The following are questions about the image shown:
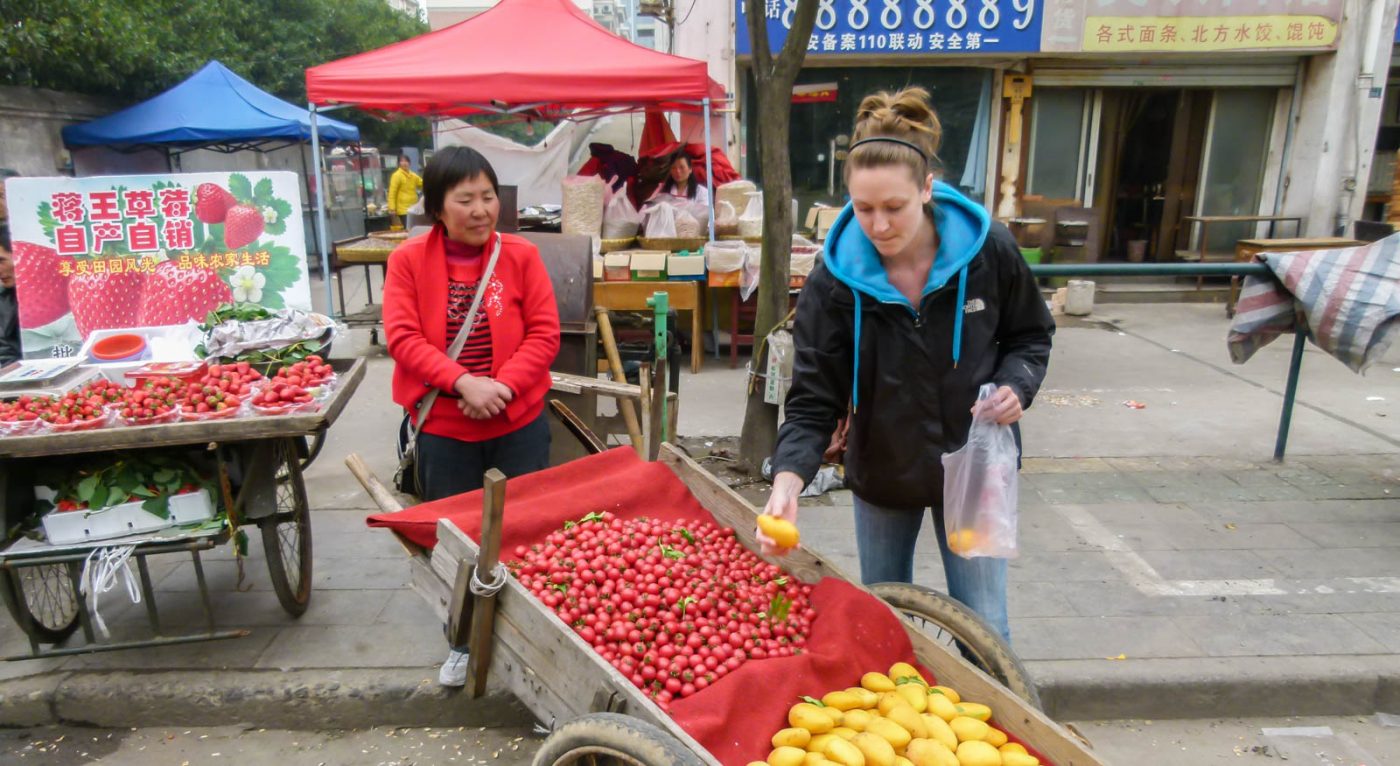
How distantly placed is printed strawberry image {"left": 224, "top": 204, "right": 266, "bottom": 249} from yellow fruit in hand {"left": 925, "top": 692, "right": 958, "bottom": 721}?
3851 millimetres

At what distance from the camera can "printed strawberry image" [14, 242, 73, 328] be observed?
159 inches

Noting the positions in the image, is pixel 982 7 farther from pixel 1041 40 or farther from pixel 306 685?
pixel 306 685

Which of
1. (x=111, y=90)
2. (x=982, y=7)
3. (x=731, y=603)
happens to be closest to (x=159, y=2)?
(x=111, y=90)

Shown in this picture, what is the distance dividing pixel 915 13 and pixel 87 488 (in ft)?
31.4

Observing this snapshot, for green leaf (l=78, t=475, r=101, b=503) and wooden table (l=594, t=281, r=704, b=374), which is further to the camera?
wooden table (l=594, t=281, r=704, b=374)

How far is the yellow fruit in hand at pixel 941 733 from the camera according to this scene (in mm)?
1859

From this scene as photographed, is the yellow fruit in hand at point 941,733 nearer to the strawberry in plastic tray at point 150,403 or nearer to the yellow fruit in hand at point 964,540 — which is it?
the yellow fruit in hand at point 964,540

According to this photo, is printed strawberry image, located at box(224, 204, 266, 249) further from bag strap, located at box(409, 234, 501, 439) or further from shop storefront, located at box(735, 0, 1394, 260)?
shop storefront, located at box(735, 0, 1394, 260)

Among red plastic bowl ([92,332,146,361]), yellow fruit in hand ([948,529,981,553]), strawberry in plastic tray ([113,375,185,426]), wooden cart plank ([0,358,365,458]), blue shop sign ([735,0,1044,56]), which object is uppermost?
blue shop sign ([735,0,1044,56])

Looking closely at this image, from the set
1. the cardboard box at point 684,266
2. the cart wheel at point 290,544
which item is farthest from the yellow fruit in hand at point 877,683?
the cardboard box at point 684,266

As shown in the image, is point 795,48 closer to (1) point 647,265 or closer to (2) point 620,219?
(1) point 647,265

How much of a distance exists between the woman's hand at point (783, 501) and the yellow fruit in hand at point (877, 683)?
35 centimetres

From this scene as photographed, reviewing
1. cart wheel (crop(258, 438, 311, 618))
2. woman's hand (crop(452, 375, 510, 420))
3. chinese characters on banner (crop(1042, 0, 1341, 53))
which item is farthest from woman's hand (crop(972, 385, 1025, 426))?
chinese characters on banner (crop(1042, 0, 1341, 53))

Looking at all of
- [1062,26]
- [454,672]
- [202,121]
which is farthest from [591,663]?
[202,121]
